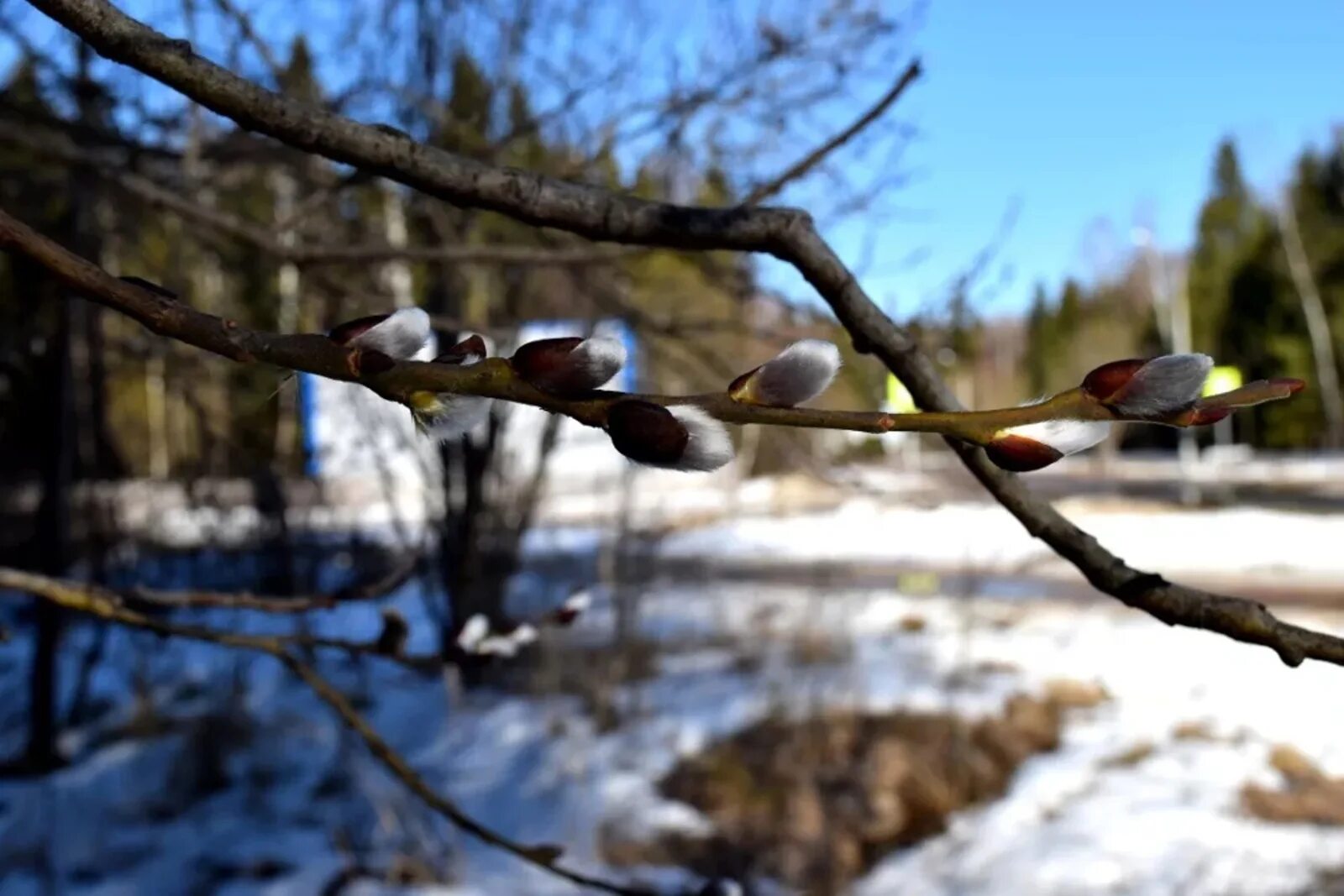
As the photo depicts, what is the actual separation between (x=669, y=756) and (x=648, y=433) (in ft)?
14.6

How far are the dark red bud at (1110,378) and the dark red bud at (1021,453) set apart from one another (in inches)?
1.6

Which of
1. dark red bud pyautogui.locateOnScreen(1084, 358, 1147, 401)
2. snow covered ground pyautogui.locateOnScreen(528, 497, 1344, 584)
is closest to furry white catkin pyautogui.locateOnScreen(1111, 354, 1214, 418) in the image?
dark red bud pyautogui.locateOnScreen(1084, 358, 1147, 401)

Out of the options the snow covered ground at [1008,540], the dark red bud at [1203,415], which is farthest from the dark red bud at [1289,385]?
the snow covered ground at [1008,540]

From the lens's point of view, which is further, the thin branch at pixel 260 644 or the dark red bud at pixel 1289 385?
the thin branch at pixel 260 644

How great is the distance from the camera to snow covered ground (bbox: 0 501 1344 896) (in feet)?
12.7

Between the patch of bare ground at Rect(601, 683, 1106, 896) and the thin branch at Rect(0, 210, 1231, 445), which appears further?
the patch of bare ground at Rect(601, 683, 1106, 896)

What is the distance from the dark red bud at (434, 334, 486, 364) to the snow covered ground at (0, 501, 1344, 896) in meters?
2.81

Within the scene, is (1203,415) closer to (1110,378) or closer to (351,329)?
Answer: (1110,378)

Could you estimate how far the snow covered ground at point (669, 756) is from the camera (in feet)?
12.7

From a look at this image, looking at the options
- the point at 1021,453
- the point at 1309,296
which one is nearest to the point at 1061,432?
the point at 1021,453

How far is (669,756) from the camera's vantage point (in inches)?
194

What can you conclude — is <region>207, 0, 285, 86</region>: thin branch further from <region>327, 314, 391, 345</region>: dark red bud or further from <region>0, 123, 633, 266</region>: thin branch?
<region>327, 314, 391, 345</region>: dark red bud

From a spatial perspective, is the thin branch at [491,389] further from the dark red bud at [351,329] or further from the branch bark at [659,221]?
the branch bark at [659,221]

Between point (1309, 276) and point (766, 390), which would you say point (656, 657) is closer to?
point (766, 390)
